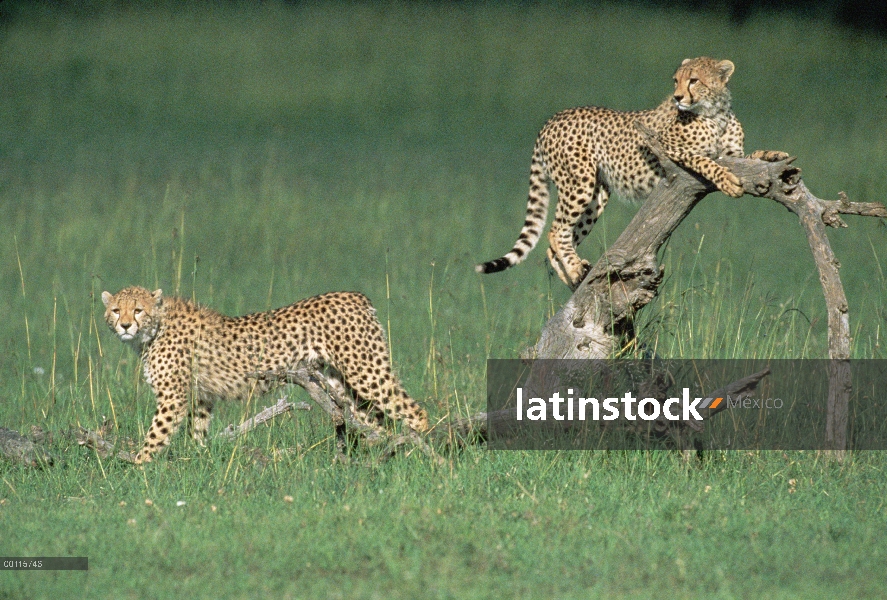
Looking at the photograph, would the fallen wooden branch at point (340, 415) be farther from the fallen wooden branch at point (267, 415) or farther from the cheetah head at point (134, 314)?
the cheetah head at point (134, 314)

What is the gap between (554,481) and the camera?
238 inches

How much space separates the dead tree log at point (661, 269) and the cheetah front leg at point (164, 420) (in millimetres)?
1804

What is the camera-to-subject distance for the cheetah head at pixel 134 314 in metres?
7.03

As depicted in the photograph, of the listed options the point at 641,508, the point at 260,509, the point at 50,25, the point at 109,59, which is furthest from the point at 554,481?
the point at 50,25

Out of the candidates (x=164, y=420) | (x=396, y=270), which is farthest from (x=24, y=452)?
(x=396, y=270)

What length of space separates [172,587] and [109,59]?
1867 centimetres

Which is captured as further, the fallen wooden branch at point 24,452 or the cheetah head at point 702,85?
the cheetah head at point 702,85

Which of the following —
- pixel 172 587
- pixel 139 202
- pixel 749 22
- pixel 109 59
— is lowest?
pixel 172 587

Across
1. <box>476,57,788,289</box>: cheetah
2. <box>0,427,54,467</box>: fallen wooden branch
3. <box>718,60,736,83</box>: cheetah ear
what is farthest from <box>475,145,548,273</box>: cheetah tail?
<box>0,427,54,467</box>: fallen wooden branch

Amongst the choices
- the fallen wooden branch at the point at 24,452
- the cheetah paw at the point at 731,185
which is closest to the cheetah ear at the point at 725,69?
the cheetah paw at the point at 731,185

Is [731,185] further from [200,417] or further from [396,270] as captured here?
[396,270]

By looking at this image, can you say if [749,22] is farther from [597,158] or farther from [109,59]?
[597,158]

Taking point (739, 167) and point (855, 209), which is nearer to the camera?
point (855, 209)

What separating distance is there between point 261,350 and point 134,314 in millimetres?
670
